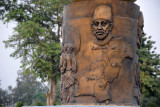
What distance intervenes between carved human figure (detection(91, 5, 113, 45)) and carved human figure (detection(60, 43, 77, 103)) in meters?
0.90

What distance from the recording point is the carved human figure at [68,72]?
7953 millimetres

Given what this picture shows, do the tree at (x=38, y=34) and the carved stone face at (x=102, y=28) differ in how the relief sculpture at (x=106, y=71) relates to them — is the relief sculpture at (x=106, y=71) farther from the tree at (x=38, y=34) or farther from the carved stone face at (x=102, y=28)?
the tree at (x=38, y=34)

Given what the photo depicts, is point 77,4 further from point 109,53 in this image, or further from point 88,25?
point 109,53

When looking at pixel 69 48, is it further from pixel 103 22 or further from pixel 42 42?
pixel 42 42

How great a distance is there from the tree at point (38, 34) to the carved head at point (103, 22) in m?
14.4

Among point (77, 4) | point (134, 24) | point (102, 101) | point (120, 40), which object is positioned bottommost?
point (102, 101)

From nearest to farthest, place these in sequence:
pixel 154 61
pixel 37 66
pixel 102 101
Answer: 1. pixel 102 101
2. pixel 37 66
3. pixel 154 61

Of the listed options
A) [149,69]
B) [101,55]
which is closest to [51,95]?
[149,69]

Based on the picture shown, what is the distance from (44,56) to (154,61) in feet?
32.1

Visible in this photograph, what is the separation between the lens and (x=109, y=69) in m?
7.69

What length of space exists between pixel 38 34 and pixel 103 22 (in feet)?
51.8

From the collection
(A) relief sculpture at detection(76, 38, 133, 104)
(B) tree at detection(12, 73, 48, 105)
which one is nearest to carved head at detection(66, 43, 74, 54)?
(A) relief sculpture at detection(76, 38, 133, 104)

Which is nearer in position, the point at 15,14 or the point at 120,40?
the point at 120,40

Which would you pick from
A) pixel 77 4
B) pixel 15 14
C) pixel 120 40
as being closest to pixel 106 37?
pixel 120 40
